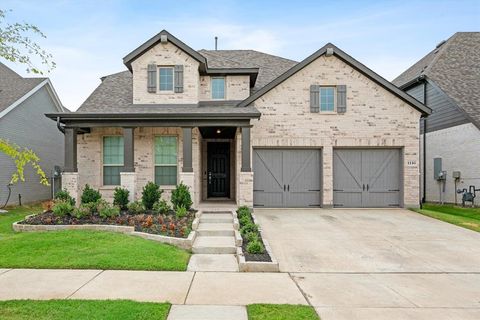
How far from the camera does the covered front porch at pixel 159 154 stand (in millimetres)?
11703

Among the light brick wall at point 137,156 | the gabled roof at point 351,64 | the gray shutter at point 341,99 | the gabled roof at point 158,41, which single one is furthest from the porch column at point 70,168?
the gray shutter at point 341,99

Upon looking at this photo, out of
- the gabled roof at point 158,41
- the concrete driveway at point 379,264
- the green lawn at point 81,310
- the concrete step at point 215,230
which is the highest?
the gabled roof at point 158,41

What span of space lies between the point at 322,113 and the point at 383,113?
8.12ft

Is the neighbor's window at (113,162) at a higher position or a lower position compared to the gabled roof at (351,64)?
lower

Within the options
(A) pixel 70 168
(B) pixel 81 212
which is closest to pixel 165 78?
(A) pixel 70 168

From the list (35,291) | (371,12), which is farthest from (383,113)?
(35,291)

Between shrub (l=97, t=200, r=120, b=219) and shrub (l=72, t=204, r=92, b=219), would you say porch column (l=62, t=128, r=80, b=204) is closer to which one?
shrub (l=72, t=204, r=92, b=219)

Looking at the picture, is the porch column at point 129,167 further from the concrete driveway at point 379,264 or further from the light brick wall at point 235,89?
the concrete driveway at point 379,264

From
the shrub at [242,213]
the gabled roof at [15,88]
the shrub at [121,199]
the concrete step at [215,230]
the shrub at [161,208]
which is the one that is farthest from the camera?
the gabled roof at [15,88]

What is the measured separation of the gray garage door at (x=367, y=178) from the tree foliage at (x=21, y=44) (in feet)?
36.4

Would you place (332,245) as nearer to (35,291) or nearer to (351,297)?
(351,297)

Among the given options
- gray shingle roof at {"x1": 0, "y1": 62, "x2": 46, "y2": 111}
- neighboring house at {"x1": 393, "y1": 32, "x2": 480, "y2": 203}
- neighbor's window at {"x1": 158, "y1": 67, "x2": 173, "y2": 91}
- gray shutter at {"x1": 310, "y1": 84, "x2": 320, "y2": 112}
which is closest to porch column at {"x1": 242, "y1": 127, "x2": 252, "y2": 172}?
gray shutter at {"x1": 310, "y1": 84, "x2": 320, "y2": 112}

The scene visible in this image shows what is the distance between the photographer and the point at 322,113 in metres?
13.1

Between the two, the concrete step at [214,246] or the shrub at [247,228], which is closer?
the concrete step at [214,246]
